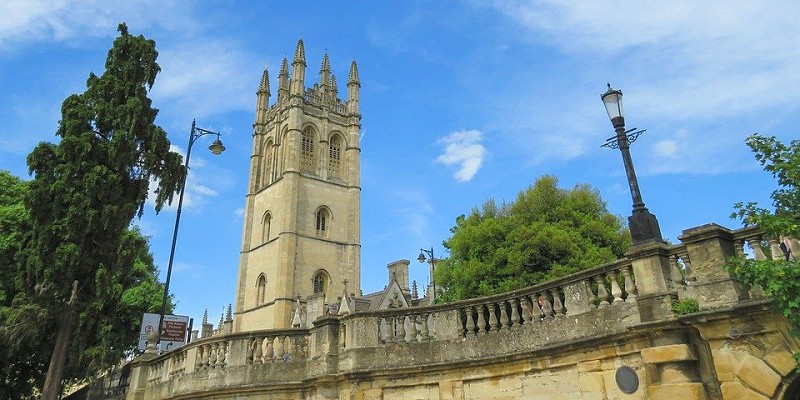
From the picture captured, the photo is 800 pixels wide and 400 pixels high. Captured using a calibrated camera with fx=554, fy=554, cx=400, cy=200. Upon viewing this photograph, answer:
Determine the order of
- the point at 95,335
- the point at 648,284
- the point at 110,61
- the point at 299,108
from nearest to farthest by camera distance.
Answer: the point at 648,284 → the point at 95,335 → the point at 110,61 → the point at 299,108

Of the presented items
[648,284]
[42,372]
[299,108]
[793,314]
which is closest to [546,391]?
[648,284]

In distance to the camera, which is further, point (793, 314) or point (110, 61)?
point (110, 61)

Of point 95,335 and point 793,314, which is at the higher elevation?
point 95,335

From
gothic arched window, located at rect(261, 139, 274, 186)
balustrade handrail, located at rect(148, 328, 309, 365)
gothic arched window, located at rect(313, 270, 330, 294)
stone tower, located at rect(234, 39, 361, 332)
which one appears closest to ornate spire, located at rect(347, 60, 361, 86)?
stone tower, located at rect(234, 39, 361, 332)

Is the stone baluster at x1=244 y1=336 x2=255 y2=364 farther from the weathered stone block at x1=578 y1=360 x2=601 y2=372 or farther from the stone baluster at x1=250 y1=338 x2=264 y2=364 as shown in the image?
the weathered stone block at x1=578 y1=360 x2=601 y2=372

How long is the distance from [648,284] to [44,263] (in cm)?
1673

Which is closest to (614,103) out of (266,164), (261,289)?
(261,289)

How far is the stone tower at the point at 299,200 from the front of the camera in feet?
183

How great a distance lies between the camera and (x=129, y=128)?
18672 millimetres

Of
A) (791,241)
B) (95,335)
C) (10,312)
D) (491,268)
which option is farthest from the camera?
(491,268)

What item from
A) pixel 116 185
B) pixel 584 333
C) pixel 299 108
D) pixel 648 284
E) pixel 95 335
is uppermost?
pixel 299 108

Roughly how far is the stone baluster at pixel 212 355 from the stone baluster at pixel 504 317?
19.6ft

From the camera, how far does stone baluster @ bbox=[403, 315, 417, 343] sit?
9492 millimetres

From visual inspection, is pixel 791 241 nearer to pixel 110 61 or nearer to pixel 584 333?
pixel 584 333
